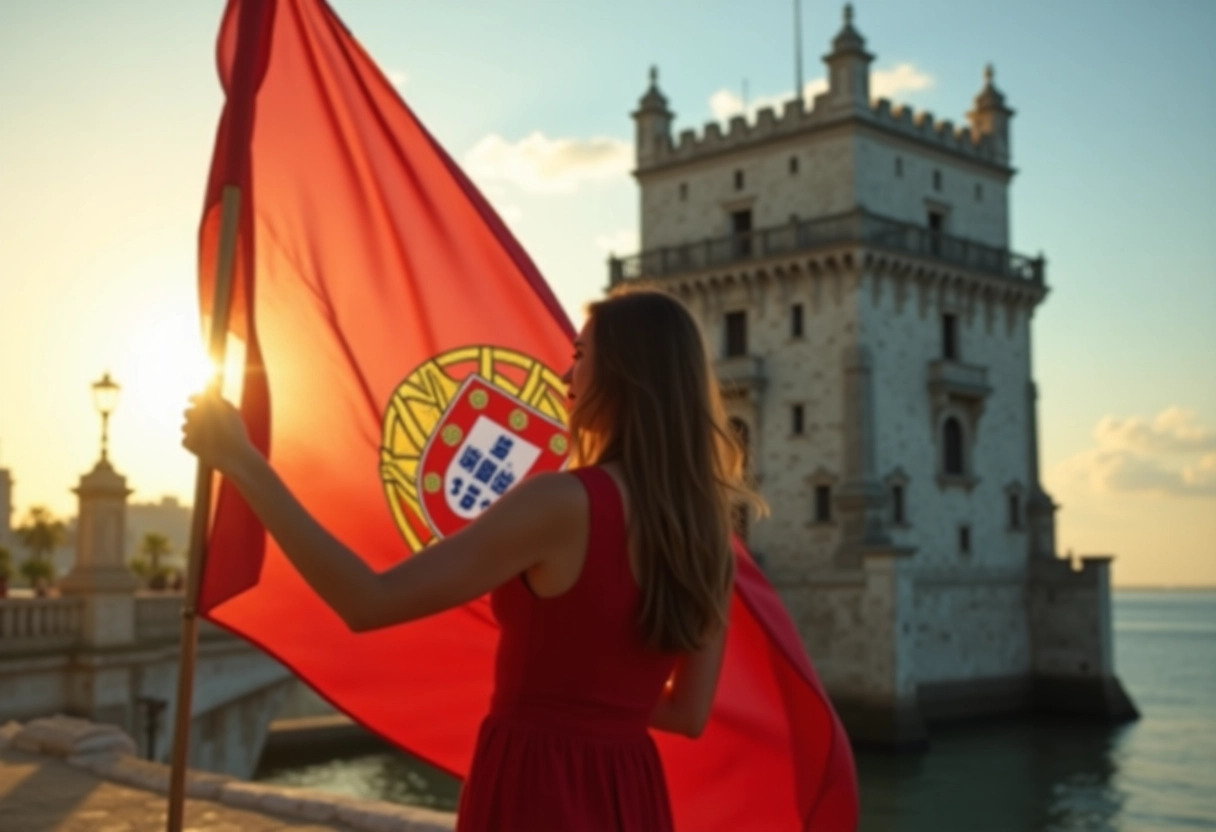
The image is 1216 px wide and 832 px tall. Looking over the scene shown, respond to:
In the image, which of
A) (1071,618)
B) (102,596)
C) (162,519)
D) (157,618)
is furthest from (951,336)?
(162,519)

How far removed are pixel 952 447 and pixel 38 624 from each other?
28.7 m

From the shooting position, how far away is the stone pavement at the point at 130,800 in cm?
752

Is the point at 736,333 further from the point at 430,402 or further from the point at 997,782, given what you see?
the point at 430,402

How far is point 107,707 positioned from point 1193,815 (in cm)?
2120

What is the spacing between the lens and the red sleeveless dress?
8.08ft

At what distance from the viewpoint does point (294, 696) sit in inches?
1435

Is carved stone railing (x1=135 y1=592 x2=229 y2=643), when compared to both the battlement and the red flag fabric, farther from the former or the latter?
the battlement

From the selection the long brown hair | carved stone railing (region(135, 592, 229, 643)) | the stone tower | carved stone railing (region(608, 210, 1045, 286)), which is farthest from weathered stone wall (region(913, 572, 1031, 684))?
the long brown hair

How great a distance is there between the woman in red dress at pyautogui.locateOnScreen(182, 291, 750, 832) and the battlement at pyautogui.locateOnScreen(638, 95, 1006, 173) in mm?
37163

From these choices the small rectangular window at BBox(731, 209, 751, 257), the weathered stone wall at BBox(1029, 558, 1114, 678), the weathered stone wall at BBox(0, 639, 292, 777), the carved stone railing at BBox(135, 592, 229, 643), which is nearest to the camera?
the weathered stone wall at BBox(0, 639, 292, 777)

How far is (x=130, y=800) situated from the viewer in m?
8.71

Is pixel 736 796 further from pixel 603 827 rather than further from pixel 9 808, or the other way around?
pixel 9 808

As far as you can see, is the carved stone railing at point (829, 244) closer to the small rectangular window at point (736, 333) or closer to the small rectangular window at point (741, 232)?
the small rectangular window at point (741, 232)

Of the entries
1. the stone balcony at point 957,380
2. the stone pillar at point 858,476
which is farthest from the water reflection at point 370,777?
the stone balcony at point 957,380
